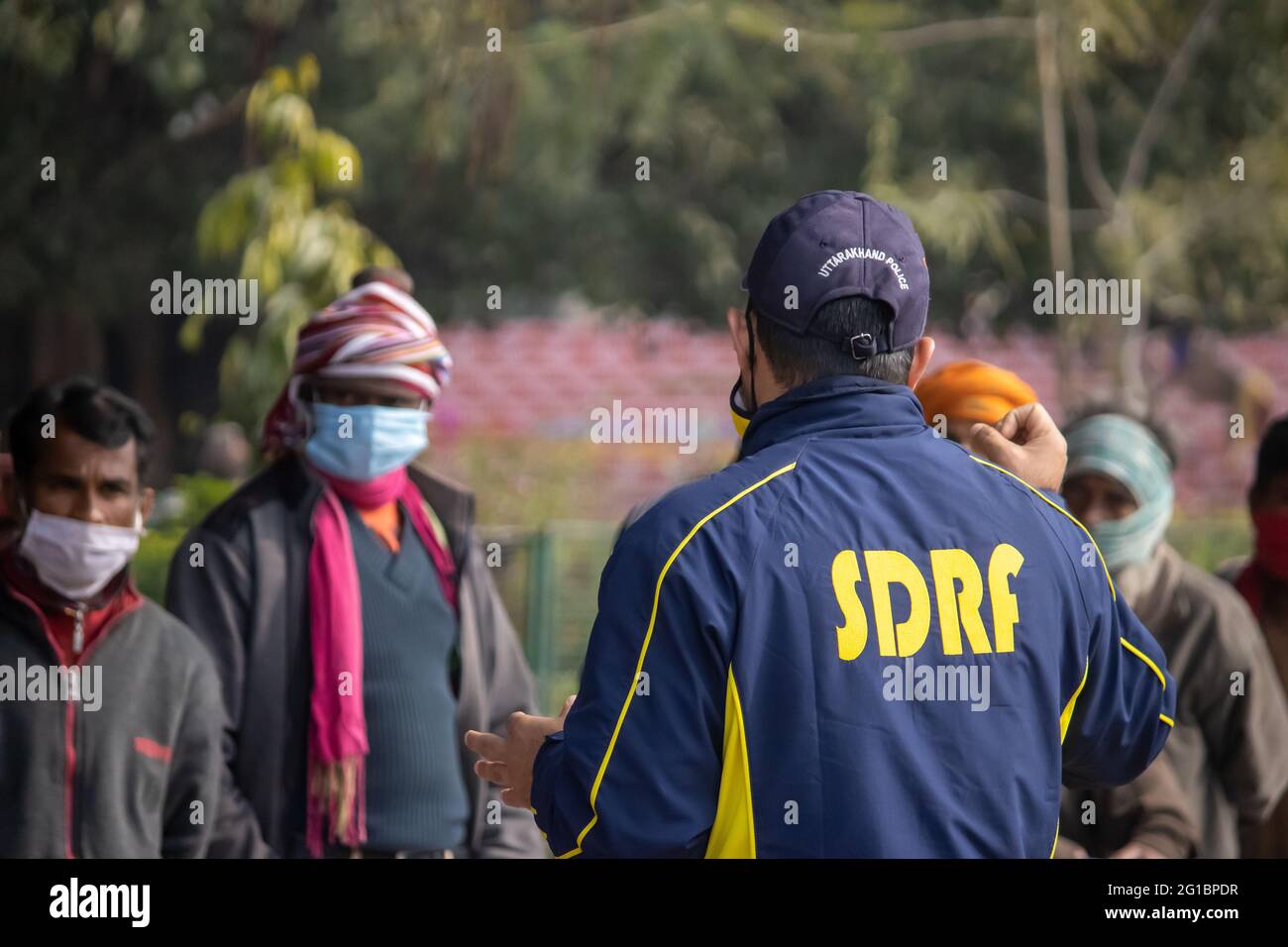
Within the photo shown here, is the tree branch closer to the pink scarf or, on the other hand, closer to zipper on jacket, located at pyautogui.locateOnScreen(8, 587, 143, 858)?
the pink scarf

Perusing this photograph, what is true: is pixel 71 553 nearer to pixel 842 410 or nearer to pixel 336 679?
pixel 336 679

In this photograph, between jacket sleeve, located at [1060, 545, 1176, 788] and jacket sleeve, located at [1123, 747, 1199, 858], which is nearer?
jacket sleeve, located at [1060, 545, 1176, 788]

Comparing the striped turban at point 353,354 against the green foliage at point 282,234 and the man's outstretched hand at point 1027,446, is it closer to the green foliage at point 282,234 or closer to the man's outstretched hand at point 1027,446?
the man's outstretched hand at point 1027,446

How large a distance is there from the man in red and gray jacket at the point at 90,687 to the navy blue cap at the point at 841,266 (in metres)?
2.03

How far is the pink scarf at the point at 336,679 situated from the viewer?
3711 millimetres

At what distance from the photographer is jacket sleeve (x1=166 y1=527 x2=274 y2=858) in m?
3.67

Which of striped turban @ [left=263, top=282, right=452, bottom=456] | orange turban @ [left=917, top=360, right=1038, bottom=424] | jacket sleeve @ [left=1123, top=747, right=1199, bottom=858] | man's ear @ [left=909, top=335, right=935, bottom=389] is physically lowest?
jacket sleeve @ [left=1123, top=747, right=1199, bottom=858]

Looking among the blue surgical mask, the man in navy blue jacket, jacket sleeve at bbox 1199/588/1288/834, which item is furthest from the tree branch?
the man in navy blue jacket

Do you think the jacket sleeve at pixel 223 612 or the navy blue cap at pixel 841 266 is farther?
the jacket sleeve at pixel 223 612

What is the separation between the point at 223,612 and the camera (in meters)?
3.73

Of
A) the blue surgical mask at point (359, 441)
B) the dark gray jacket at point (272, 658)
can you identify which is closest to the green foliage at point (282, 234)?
the blue surgical mask at point (359, 441)

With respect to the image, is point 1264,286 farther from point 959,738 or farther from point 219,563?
point 959,738
